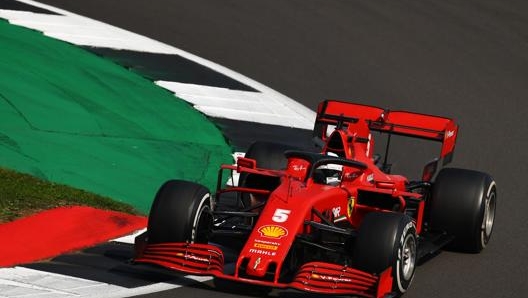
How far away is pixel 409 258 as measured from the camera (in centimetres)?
923

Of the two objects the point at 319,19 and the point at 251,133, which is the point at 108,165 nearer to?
the point at 251,133

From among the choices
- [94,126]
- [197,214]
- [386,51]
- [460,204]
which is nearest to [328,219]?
[197,214]

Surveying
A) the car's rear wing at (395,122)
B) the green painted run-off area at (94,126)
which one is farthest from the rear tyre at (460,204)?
the green painted run-off area at (94,126)

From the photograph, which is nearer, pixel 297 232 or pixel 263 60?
pixel 297 232

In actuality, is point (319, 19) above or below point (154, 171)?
above

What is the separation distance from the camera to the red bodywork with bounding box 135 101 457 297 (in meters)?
8.63

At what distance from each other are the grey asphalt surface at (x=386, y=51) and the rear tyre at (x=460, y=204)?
2402 mm

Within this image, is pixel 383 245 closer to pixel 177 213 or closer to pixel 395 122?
pixel 177 213

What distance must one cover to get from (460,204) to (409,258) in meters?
1.43

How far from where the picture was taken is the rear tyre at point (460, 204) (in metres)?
10.5

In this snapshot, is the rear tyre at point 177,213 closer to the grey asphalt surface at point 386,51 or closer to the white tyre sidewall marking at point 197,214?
the white tyre sidewall marking at point 197,214

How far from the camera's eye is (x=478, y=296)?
9383 millimetres

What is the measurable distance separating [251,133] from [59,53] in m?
2.76

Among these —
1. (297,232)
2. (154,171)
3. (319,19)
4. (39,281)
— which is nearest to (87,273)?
(39,281)
